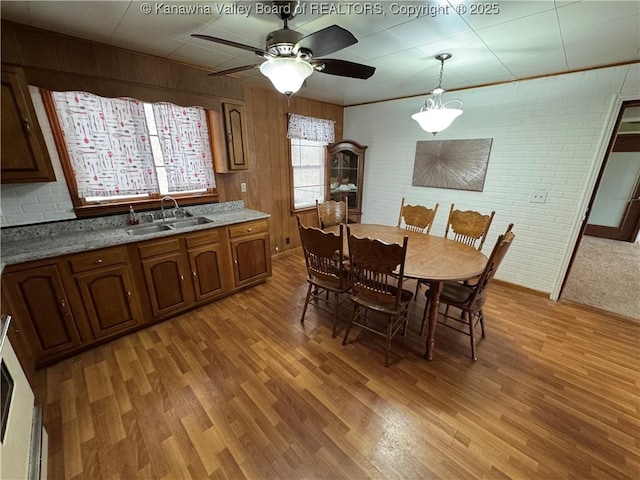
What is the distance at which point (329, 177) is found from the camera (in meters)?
4.31

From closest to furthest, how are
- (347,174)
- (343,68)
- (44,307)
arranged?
(343,68), (44,307), (347,174)

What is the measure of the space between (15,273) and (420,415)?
8.98 feet

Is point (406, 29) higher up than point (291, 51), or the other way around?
point (406, 29)

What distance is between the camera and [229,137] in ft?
9.16

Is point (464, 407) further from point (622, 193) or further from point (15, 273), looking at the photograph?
point (622, 193)

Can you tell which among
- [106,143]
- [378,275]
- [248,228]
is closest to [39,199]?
[106,143]

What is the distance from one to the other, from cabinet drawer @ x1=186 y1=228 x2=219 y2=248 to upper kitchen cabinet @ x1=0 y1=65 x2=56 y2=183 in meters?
1.03

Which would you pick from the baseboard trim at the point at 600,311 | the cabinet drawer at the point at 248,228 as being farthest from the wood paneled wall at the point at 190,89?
the baseboard trim at the point at 600,311

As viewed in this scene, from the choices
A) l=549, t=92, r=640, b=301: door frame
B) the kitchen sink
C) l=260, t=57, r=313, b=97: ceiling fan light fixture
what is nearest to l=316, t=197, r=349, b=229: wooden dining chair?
the kitchen sink

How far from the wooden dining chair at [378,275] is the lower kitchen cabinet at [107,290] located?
183 cm

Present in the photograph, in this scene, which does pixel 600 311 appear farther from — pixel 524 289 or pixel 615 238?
pixel 615 238

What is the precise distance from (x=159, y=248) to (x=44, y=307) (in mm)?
803

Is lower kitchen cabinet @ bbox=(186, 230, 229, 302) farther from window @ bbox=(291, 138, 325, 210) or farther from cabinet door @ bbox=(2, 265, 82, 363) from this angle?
window @ bbox=(291, 138, 325, 210)

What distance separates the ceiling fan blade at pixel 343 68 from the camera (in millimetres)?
1551
